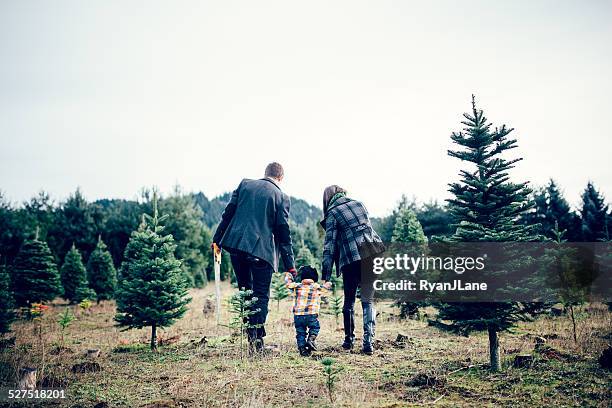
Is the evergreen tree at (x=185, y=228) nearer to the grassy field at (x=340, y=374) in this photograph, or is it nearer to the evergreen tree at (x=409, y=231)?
the evergreen tree at (x=409, y=231)

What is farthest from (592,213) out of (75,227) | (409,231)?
(75,227)

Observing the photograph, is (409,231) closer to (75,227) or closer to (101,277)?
(101,277)

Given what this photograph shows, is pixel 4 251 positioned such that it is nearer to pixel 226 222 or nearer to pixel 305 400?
pixel 226 222

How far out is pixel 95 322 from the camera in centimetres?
1169

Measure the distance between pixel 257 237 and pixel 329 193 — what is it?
4.83 ft

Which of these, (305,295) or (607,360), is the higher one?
(305,295)

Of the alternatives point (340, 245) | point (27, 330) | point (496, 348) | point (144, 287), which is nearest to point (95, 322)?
point (27, 330)

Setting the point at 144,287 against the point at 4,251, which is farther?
the point at 4,251

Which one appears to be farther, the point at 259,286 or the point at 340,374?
the point at 259,286

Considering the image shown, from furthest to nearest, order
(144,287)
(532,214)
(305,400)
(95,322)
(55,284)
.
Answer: (532,214), (55,284), (95,322), (144,287), (305,400)

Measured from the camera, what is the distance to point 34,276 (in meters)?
14.1

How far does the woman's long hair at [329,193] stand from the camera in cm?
666

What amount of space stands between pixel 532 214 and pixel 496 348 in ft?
80.2

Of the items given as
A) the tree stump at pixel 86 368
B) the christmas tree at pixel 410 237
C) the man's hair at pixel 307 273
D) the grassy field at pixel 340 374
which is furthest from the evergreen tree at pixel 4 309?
the christmas tree at pixel 410 237
